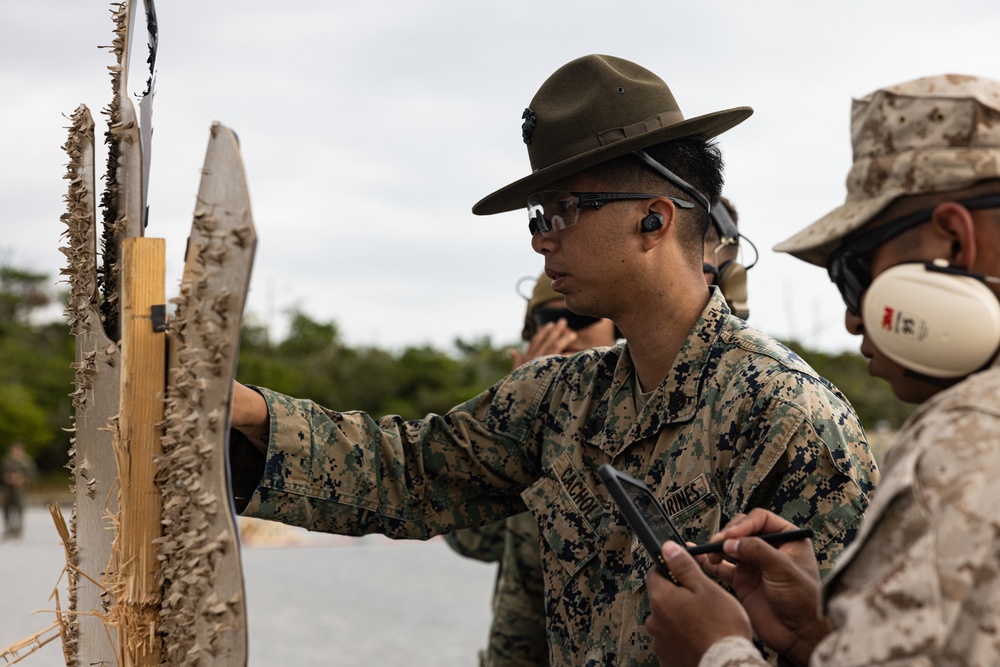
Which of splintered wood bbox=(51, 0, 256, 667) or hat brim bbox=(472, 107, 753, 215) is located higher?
hat brim bbox=(472, 107, 753, 215)

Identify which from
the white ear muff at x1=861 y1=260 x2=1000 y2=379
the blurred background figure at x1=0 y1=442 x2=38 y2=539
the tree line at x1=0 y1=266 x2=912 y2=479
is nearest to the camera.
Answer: the white ear muff at x1=861 y1=260 x2=1000 y2=379

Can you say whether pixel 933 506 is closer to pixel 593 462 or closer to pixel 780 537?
pixel 780 537

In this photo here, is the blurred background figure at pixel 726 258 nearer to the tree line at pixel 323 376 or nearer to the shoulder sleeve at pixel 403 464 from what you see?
the shoulder sleeve at pixel 403 464

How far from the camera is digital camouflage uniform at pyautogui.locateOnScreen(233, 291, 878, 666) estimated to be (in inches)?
104

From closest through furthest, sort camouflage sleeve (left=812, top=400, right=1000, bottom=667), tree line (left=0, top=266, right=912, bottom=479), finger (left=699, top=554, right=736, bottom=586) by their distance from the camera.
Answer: camouflage sleeve (left=812, top=400, right=1000, bottom=667)
finger (left=699, top=554, right=736, bottom=586)
tree line (left=0, top=266, right=912, bottom=479)

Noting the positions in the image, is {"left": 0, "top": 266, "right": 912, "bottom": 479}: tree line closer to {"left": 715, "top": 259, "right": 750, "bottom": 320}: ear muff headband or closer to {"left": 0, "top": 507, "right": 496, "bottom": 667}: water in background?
{"left": 0, "top": 507, "right": 496, "bottom": 667}: water in background

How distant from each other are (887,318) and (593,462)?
1.41m

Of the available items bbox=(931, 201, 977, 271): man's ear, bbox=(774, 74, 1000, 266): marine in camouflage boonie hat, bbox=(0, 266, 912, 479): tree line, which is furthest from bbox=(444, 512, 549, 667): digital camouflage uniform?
bbox=(0, 266, 912, 479): tree line

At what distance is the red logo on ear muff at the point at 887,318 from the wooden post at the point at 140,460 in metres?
1.37

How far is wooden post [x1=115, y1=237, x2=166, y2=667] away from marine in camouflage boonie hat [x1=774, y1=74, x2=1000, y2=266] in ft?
4.19

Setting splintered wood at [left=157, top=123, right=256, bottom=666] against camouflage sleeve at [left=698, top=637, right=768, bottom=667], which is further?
splintered wood at [left=157, top=123, right=256, bottom=666]

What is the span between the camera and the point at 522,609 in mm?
4832

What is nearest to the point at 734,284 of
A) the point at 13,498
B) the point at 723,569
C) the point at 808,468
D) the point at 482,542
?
the point at 482,542

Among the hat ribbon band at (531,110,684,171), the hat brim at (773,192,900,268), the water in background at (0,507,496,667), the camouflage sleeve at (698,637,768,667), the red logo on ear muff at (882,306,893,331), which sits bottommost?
the water in background at (0,507,496,667)
